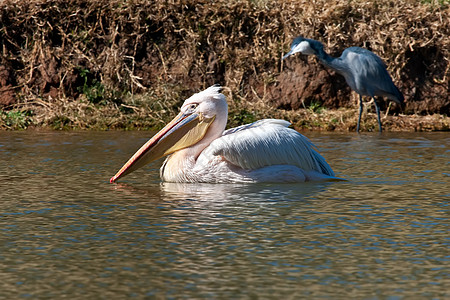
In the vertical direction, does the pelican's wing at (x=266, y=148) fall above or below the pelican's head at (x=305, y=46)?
below

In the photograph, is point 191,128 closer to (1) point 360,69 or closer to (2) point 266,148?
(2) point 266,148

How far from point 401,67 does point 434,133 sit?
1955 millimetres

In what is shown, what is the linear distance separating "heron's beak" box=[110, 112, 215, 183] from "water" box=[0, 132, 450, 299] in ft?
0.83

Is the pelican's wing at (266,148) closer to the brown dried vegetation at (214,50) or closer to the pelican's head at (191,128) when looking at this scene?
the pelican's head at (191,128)

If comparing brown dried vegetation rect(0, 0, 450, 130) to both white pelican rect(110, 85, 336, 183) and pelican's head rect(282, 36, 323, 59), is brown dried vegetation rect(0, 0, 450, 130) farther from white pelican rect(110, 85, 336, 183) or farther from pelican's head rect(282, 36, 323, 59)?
white pelican rect(110, 85, 336, 183)

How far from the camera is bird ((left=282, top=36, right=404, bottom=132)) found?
11.3 m

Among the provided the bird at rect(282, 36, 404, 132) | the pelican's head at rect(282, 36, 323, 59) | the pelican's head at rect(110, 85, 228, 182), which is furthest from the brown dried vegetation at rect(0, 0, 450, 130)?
the pelican's head at rect(110, 85, 228, 182)

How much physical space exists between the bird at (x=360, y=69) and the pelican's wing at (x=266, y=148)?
5.10m

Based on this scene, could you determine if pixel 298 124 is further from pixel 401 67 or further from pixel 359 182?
pixel 359 182

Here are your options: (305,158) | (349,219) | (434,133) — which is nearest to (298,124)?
(434,133)

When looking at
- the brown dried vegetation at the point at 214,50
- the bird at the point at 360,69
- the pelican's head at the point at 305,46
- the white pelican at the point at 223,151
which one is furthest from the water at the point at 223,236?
the brown dried vegetation at the point at 214,50

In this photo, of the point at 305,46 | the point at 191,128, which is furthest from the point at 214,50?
the point at 191,128

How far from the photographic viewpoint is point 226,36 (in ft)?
40.7

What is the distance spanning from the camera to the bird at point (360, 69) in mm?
11281
